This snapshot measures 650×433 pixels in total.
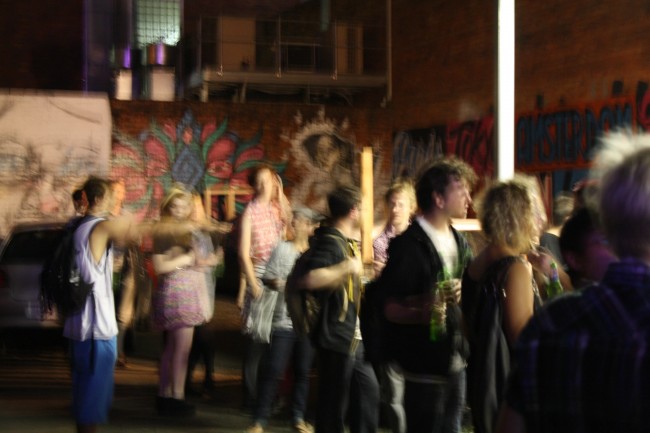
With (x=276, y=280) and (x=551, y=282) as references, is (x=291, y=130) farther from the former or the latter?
(x=551, y=282)

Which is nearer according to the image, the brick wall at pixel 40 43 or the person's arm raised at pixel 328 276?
the person's arm raised at pixel 328 276

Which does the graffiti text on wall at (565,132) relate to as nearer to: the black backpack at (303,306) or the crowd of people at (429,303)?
the crowd of people at (429,303)

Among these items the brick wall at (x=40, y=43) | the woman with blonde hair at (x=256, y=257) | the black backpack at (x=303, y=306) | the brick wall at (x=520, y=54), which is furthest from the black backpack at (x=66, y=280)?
the brick wall at (x=40, y=43)

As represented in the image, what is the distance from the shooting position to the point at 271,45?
76.2ft

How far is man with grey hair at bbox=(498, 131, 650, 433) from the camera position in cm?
231

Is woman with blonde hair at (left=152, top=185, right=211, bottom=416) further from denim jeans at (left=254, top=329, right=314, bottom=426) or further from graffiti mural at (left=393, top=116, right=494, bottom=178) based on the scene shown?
graffiti mural at (left=393, top=116, right=494, bottom=178)

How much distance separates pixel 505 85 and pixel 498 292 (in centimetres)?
322

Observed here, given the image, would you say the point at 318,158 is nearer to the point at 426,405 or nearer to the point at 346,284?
the point at 346,284

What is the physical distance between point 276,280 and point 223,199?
13.5 metres

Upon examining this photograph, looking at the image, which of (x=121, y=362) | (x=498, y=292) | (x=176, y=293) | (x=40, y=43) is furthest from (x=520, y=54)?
(x=40, y=43)

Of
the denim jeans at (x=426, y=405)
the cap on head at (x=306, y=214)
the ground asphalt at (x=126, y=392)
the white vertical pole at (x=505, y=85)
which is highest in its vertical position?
the white vertical pole at (x=505, y=85)

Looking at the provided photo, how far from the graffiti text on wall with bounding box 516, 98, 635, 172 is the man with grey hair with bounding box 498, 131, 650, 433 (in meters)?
11.7

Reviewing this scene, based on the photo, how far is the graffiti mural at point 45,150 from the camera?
20.1 meters

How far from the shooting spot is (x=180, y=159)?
70.6ft
